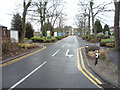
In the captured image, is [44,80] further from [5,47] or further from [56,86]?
[5,47]

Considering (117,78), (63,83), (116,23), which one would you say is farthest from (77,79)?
(116,23)

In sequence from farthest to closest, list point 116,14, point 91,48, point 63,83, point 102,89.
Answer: point 116,14 < point 91,48 < point 63,83 < point 102,89

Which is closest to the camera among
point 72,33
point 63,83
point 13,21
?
point 63,83

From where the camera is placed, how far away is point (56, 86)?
5.37 metres

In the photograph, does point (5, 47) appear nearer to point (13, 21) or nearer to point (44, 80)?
point (44, 80)

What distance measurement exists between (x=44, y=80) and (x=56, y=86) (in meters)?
0.89

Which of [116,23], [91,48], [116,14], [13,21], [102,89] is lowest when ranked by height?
[102,89]

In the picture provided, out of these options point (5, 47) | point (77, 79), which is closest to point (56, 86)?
point (77, 79)

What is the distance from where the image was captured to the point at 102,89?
511 centimetres

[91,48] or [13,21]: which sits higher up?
[13,21]

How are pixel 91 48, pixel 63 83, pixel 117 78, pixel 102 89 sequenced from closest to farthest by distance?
pixel 102 89 → pixel 63 83 → pixel 117 78 → pixel 91 48

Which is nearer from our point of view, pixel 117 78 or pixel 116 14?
pixel 117 78

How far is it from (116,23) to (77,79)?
43.5 ft

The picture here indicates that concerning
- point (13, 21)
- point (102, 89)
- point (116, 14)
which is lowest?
point (102, 89)
